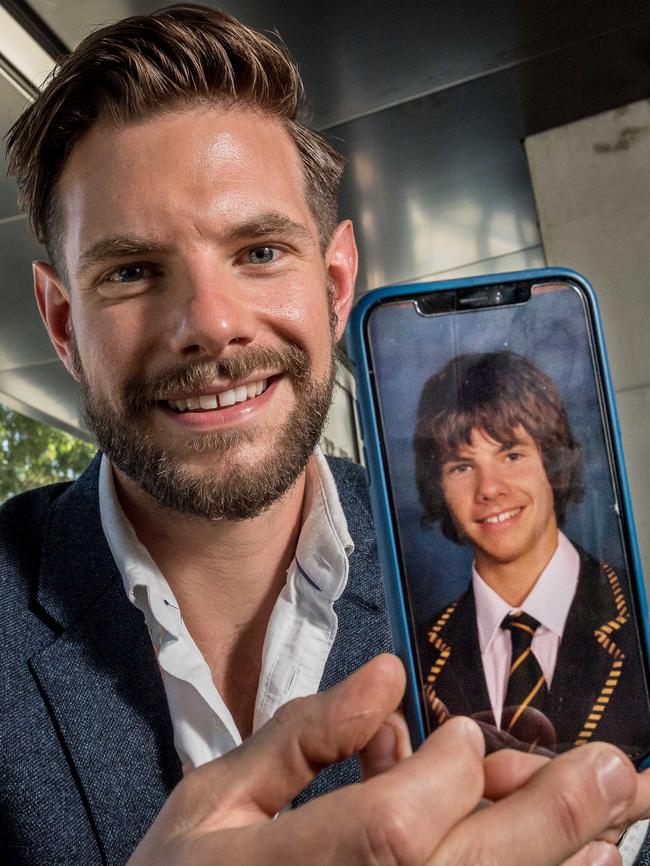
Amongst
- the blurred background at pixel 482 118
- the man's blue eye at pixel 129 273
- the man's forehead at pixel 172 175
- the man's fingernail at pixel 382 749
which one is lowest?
the man's fingernail at pixel 382 749

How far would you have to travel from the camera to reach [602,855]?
1.67 feet

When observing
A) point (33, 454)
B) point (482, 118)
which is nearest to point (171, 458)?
point (482, 118)

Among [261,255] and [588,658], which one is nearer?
[588,658]

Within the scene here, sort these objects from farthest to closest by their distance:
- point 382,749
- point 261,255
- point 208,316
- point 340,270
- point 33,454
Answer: point 33,454 → point 340,270 → point 261,255 → point 208,316 → point 382,749

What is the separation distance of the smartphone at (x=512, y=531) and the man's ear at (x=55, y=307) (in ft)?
2.03

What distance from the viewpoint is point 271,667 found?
3.06 feet

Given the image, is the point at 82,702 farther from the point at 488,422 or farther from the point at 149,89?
the point at 149,89

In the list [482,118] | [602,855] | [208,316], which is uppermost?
[482,118]

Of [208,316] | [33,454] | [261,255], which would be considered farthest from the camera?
[33,454]

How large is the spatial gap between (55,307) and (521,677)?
83cm

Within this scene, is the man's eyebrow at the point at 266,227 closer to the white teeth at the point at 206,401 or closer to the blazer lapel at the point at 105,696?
the white teeth at the point at 206,401

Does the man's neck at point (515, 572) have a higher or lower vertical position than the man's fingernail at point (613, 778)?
higher

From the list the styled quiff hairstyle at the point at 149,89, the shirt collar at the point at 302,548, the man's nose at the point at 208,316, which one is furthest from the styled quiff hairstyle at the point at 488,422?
the styled quiff hairstyle at the point at 149,89

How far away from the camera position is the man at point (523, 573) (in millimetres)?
584
